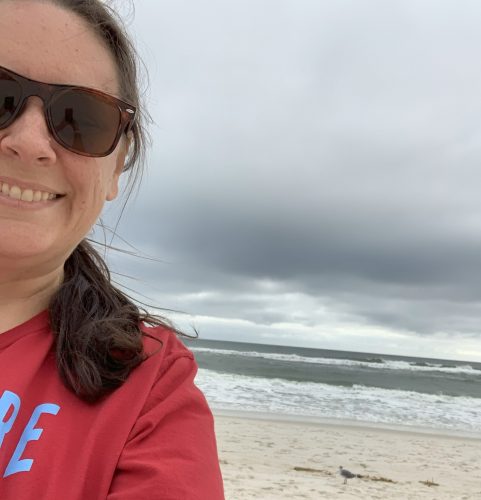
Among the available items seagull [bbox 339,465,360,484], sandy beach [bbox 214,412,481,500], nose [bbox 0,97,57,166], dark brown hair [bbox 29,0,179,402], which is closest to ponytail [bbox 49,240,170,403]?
dark brown hair [bbox 29,0,179,402]

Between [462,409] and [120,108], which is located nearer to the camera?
[120,108]

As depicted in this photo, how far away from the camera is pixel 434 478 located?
8.23 m

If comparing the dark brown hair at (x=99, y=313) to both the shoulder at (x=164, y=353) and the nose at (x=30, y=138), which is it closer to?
the shoulder at (x=164, y=353)

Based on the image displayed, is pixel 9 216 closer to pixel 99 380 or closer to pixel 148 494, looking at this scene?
pixel 99 380

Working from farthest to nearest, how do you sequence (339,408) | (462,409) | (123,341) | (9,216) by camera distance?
(462,409), (339,408), (123,341), (9,216)

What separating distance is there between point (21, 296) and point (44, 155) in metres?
0.39

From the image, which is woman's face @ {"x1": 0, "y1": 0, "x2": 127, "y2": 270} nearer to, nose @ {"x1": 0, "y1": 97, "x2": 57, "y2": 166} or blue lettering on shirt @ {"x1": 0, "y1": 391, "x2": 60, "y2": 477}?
nose @ {"x1": 0, "y1": 97, "x2": 57, "y2": 166}

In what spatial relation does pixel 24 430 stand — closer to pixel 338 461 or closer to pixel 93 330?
pixel 93 330

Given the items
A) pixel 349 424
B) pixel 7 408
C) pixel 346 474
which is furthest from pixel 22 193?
pixel 349 424

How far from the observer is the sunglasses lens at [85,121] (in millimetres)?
1209

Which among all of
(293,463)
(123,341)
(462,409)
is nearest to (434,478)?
(293,463)

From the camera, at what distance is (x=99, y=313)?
141 centimetres

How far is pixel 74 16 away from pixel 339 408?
17125 millimetres

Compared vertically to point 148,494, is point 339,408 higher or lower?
lower
